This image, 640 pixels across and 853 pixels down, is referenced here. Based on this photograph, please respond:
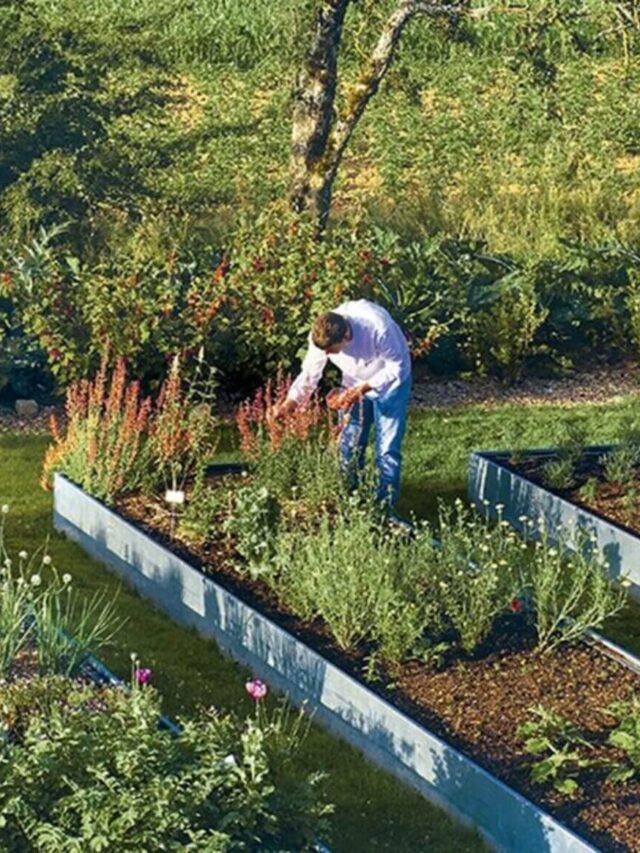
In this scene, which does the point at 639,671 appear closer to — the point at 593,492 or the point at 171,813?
the point at 593,492

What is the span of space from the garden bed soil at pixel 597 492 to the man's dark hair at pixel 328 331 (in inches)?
76.3

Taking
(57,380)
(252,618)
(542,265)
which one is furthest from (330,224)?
(252,618)

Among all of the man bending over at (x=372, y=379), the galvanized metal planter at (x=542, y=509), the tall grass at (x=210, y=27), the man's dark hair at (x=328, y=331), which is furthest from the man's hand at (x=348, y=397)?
the tall grass at (x=210, y=27)

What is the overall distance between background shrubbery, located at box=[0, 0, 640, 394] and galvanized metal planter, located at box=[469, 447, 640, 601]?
1.96 metres

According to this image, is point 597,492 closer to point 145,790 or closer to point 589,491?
point 589,491

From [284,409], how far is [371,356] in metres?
0.61

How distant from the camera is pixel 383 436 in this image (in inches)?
488

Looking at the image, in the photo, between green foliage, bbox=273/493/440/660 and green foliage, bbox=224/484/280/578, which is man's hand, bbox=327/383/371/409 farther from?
green foliage, bbox=273/493/440/660

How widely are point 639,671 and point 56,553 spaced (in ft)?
12.3

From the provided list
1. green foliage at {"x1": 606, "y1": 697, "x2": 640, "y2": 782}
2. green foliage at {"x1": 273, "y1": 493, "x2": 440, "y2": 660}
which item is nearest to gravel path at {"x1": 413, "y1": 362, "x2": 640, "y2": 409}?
green foliage at {"x1": 273, "y1": 493, "x2": 440, "y2": 660}

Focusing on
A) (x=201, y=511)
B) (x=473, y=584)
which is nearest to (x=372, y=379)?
(x=201, y=511)

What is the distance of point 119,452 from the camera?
1240 centimetres

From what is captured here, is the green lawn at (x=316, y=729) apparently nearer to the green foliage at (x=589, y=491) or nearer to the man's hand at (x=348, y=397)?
the green foliage at (x=589, y=491)

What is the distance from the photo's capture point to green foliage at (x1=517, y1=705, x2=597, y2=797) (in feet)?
28.8
